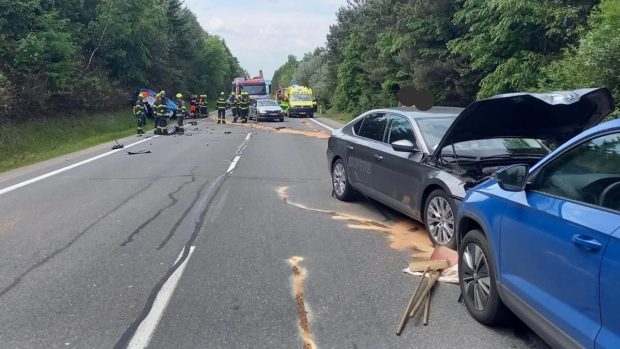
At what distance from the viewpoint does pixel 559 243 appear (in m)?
3.15

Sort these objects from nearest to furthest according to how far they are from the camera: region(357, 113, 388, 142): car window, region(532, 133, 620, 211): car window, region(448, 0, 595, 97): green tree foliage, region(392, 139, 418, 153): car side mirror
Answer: region(532, 133, 620, 211): car window → region(392, 139, 418, 153): car side mirror → region(357, 113, 388, 142): car window → region(448, 0, 595, 97): green tree foliage

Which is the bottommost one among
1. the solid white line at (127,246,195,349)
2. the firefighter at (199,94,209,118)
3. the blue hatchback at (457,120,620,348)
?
the firefighter at (199,94,209,118)

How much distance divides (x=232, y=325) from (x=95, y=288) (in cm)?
152

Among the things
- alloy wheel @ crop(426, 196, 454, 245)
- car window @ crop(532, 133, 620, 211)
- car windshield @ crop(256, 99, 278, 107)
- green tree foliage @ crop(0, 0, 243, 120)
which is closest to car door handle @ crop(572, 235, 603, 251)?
car window @ crop(532, 133, 620, 211)

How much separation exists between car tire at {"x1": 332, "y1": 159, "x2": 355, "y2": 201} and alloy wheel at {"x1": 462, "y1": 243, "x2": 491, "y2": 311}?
14.3 feet

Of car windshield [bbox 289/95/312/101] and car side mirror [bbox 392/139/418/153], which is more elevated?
car side mirror [bbox 392/139/418/153]

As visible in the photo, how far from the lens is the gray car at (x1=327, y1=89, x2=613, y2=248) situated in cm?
538

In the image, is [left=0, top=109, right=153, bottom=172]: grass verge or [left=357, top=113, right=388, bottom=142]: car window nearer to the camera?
[left=357, top=113, right=388, bottom=142]: car window

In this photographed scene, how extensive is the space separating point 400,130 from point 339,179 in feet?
6.44

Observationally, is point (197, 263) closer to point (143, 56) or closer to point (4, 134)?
point (4, 134)

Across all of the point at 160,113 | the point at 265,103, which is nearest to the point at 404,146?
the point at 160,113

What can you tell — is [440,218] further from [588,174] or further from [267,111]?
[267,111]

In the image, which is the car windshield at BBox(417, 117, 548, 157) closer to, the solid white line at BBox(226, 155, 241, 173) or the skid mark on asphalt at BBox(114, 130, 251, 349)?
the skid mark on asphalt at BBox(114, 130, 251, 349)

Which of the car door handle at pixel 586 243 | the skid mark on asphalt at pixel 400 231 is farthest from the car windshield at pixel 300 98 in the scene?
the car door handle at pixel 586 243
